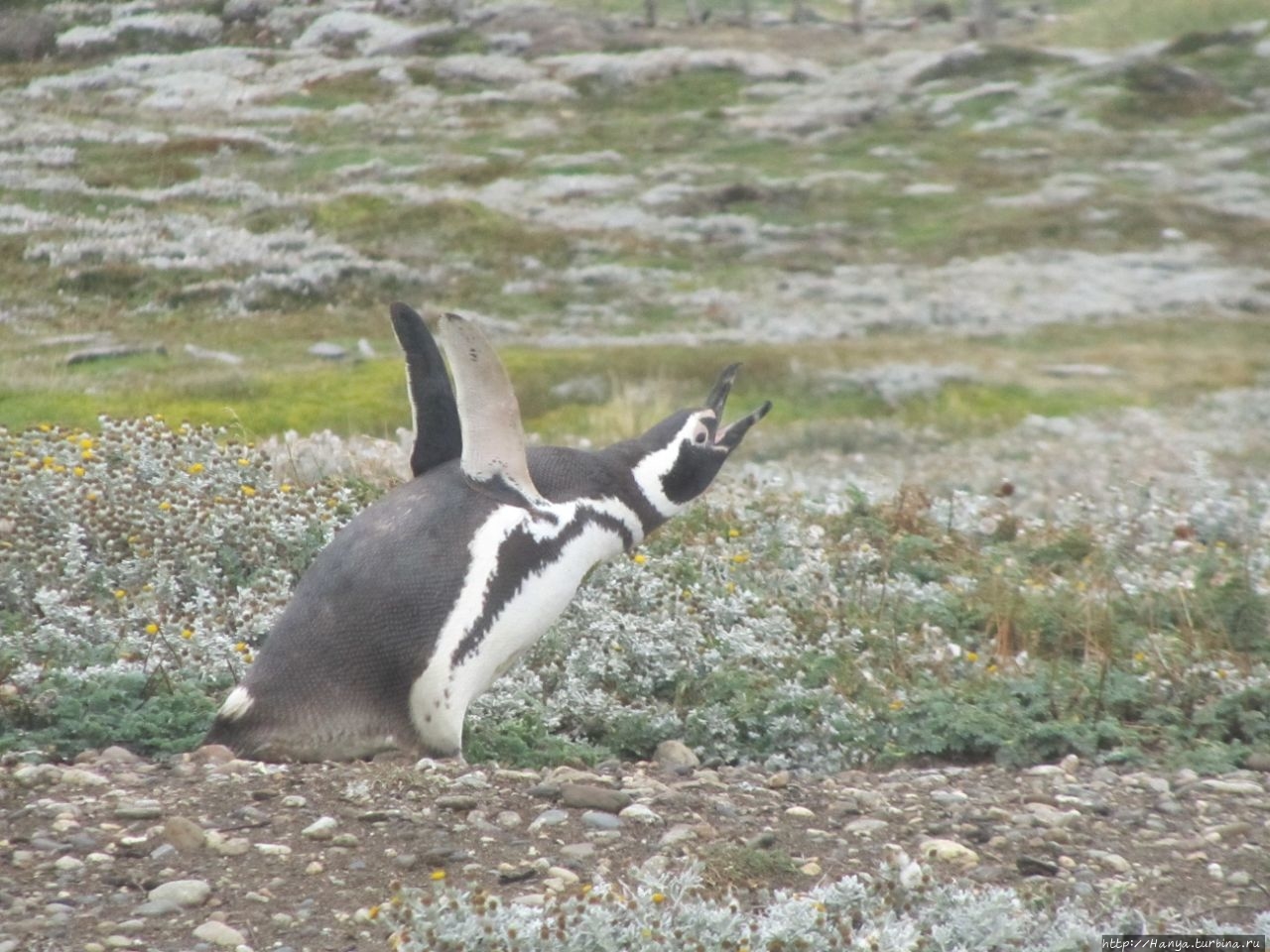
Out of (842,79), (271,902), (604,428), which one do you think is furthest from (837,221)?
(271,902)

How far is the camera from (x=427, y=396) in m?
4.65

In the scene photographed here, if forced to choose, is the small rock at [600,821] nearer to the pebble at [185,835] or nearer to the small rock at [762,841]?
the small rock at [762,841]

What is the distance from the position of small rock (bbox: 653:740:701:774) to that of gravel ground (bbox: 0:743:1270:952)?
33cm

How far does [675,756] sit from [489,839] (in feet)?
4.25

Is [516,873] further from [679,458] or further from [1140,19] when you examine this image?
[1140,19]

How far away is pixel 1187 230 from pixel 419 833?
33.7ft

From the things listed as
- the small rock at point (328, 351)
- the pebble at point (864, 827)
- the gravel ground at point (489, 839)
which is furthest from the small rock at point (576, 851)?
the small rock at point (328, 351)

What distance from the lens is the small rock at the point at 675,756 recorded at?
4.80m

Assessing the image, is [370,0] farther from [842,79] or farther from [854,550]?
[854,550]

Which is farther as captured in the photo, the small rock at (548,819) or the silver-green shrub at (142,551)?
the silver-green shrub at (142,551)

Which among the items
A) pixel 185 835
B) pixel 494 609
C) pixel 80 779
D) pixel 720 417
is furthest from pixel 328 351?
pixel 185 835

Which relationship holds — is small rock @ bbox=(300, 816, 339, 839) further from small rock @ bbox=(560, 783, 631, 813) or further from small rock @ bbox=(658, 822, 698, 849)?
small rock @ bbox=(658, 822, 698, 849)

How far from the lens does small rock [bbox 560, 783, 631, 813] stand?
3.93m

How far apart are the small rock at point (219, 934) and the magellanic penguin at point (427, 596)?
1.14 metres
